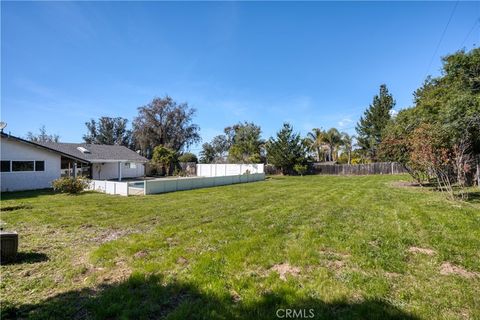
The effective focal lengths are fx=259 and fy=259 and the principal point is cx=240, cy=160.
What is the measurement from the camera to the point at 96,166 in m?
25.4

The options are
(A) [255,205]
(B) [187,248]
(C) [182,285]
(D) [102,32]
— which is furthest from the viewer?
(D) [102,32]

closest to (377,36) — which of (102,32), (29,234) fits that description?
(102,32)

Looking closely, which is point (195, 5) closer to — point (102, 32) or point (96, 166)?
point (102, 32)

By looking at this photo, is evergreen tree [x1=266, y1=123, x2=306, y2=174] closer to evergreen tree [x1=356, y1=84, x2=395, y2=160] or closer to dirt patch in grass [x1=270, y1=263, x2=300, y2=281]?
evergreen tree [x1=356, y1=84, x2=395, y2=160]

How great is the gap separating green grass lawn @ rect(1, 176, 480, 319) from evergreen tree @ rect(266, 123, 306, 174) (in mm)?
23258

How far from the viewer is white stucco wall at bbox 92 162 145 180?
25359 mm

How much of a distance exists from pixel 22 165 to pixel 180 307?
63.8ft

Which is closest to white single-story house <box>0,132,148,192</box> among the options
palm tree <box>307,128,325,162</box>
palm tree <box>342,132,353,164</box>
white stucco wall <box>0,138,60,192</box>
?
white stucco wall <box>0,138,60,192</box>

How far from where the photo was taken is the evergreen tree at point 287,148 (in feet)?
100

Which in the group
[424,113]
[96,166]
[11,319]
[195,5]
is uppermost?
[195,5]

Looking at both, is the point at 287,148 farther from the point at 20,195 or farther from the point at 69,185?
the point at 20,195

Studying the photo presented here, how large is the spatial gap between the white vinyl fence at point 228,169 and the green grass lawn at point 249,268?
22.3m

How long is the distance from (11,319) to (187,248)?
2705 mm

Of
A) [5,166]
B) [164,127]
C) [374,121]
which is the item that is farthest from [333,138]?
[5,166]
